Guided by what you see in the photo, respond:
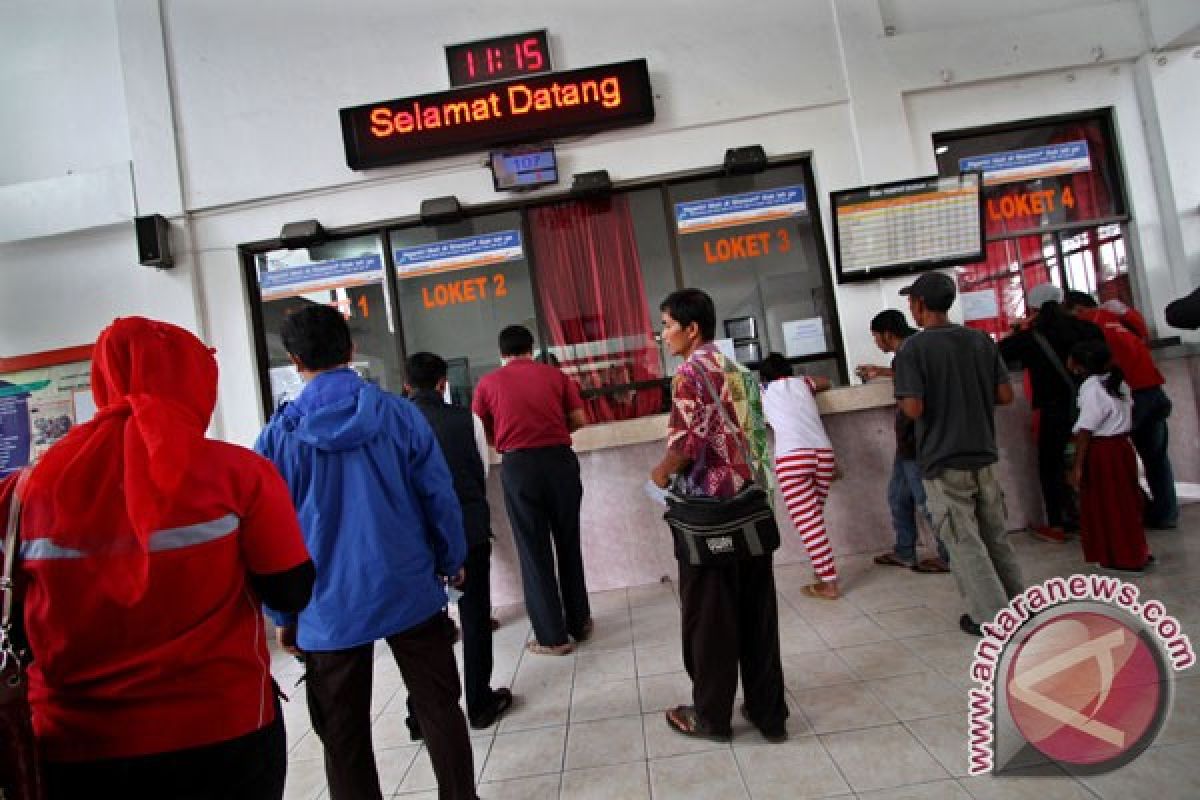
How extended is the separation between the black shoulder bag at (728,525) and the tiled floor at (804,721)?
2.26 feet

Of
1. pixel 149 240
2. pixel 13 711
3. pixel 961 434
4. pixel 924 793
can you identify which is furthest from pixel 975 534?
pixel 149 240

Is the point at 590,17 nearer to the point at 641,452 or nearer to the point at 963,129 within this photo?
the point at 963,129

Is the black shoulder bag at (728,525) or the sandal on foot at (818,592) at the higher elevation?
the black shoulder bag at (728,525)

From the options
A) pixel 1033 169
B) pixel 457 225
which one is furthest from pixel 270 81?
pixel 1033 169

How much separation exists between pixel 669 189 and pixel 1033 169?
102 inches

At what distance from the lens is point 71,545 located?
0.98 meters

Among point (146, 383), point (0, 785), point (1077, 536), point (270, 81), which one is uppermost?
point (270, 81)

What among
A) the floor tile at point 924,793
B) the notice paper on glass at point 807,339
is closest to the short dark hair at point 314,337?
the floor tile at point 924,793

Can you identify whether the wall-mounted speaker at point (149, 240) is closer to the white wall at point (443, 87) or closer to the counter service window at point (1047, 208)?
the white wall at point (443, 87)

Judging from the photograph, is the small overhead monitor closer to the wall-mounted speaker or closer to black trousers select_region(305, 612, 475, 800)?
the wall-mounted speaker

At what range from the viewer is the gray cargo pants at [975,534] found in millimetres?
2725

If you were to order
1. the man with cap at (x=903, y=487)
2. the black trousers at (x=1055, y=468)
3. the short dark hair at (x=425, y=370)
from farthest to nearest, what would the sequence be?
the black trousers at (x=1055, y=468) < the man with cap at (x=903, y=487) < the short dark hair at (x=425, y=370)

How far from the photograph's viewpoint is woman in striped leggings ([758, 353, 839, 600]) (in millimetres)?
3486

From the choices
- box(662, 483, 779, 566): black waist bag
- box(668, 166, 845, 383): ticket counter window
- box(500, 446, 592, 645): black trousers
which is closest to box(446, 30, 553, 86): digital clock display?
box(668, 166, 845, 383): ticket counter window
